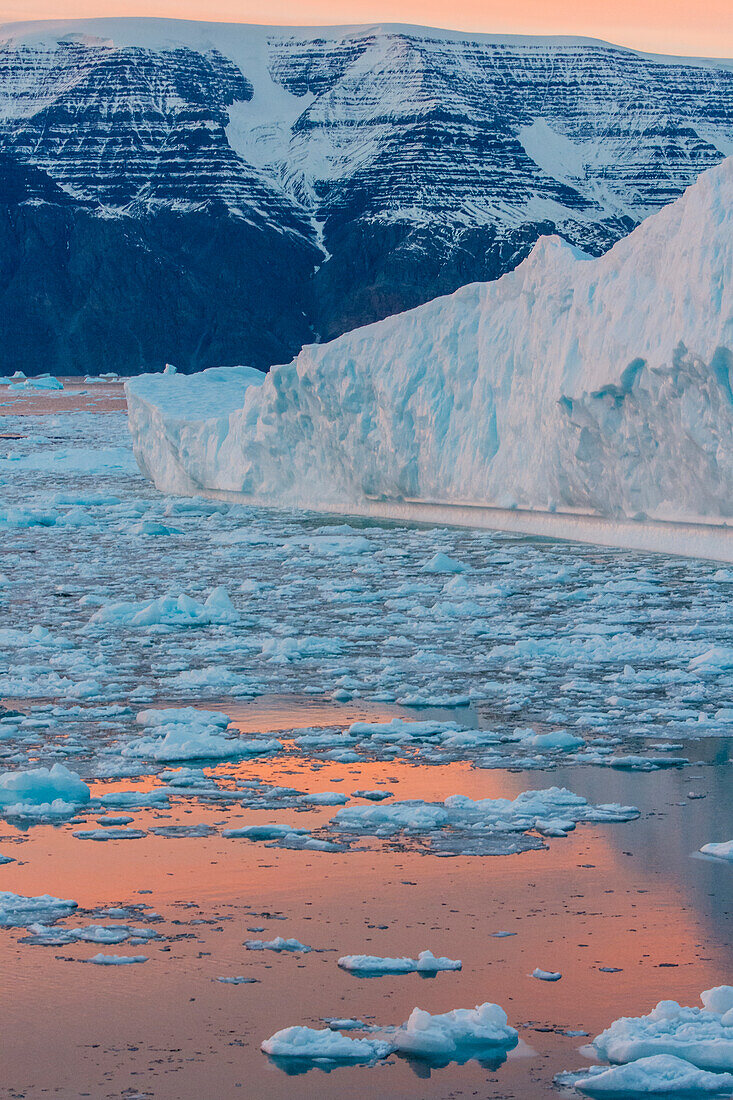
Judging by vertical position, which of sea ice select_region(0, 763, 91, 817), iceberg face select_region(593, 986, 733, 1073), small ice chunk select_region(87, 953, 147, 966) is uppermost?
iceberg face select_region(593, 986, 733, 1073)

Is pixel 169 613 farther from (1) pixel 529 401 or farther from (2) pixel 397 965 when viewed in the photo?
(2) pixel 397 965

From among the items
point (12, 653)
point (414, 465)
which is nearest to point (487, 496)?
point (414, 465)

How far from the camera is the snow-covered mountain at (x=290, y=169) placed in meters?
87.6

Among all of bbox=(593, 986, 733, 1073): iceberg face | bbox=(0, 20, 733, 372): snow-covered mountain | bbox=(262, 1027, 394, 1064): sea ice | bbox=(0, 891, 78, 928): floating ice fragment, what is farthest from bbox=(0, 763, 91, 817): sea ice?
bbox=(0, 20, 733, 372): snow-covered mountain

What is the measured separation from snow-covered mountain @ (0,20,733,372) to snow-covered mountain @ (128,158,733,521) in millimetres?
66214

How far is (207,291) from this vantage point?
90062mm

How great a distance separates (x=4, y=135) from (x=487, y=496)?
9461 cm

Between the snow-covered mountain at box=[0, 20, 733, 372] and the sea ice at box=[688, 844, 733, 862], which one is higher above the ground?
the snow-covered mountain at box=[0, 20, 733, 372]

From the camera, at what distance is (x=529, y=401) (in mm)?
12609

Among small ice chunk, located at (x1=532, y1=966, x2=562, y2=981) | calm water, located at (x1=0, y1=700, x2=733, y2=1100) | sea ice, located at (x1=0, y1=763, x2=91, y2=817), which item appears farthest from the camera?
sea ice, located at (x1=0, y1=763, x2=91, y2=817)

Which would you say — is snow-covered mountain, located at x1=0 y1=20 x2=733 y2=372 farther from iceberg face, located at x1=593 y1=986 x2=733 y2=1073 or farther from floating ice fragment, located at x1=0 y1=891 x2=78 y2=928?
iceberg face, located at x1=593 y1=986 x2=733 y2=1073

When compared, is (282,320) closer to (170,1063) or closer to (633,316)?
(633,316)

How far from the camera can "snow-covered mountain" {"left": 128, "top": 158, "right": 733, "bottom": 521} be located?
10.5 metres

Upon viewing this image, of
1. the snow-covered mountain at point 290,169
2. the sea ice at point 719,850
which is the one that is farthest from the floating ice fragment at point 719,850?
the snow-covered mountain at point 290,169
